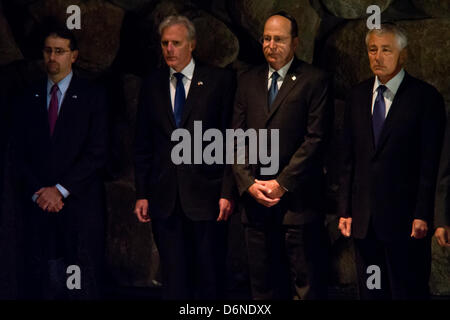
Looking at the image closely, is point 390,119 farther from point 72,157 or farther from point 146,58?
point 72,157

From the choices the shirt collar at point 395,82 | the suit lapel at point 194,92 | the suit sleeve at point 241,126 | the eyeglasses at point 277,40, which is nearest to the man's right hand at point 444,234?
the shirt collar at point 395,82

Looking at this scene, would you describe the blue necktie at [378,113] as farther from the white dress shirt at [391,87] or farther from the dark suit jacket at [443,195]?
the dark suit jacket at [443,195]

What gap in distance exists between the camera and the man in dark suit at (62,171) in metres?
5.14

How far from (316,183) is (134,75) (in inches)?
52.4

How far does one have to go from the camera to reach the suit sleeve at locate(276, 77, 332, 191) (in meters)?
4.80

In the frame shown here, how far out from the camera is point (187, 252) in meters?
5.02

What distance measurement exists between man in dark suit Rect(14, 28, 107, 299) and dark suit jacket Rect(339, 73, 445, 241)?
4.58ft

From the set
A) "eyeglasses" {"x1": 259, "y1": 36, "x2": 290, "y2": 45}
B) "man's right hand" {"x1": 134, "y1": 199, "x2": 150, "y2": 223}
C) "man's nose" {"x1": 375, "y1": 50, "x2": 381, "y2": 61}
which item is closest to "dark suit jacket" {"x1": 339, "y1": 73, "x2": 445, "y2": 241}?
"man's nose" {"x1": 375, "y1": 50, "x2": 381, "y2": 61}

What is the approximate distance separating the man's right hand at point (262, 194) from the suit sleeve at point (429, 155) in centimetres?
70

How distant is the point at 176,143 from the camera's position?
5.01m

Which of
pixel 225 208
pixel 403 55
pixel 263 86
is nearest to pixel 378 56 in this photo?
pixel 403 55

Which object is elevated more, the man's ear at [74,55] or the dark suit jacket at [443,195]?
the man's ear at [74,55]

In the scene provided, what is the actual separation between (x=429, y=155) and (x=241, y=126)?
3.12 ft
